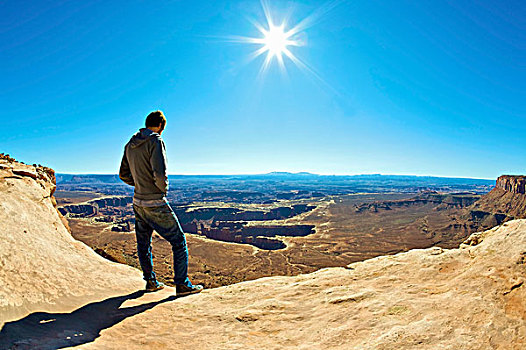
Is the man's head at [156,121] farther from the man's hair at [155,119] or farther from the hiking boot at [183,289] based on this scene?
the hiking boot at [183,289]

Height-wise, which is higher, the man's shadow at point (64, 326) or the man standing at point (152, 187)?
the man standing at point (152, 187)

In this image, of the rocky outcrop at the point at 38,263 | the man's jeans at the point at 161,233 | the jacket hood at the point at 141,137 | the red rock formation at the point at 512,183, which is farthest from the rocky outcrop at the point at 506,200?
the jacket hood at the point at 141,137

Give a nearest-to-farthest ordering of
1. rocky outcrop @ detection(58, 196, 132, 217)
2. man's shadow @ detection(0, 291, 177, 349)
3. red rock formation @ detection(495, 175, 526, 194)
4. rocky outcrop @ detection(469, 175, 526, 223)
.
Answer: man's shadow @ detection(0, 291, 177, 349), rocky outcrop @ detection(469, 175, 526, 223), red rock formation @ detection(495, 175, 526, 194), rocky outcrop @ detection(58, 196, 132, 217)

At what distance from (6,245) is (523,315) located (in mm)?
5320

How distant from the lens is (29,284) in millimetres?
3305

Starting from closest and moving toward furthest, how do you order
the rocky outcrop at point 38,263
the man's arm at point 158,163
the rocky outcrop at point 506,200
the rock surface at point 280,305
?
the rock surface at point 280,305
the rocky outcrop at point 38,263
the man's arm at point 158,163
the rocky outcrop at point 506,200

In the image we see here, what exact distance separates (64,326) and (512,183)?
10334cm

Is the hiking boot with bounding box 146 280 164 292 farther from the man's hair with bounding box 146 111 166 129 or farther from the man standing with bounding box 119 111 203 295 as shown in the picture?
the man's hair with bounding box 146 111 166 129

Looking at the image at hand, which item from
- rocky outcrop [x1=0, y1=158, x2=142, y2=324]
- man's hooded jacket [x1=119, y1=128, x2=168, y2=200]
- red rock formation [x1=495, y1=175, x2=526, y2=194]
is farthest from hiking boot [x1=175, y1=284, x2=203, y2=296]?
red rock formation [x1=495, y1=175, x2=526, y2=194]

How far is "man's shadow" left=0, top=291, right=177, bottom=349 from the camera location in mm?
2264

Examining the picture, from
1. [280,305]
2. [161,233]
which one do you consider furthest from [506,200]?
[161,233]

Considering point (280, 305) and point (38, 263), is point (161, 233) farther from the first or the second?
point (280, 305)

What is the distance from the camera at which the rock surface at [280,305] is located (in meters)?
2.38

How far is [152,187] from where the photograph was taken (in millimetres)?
3787
